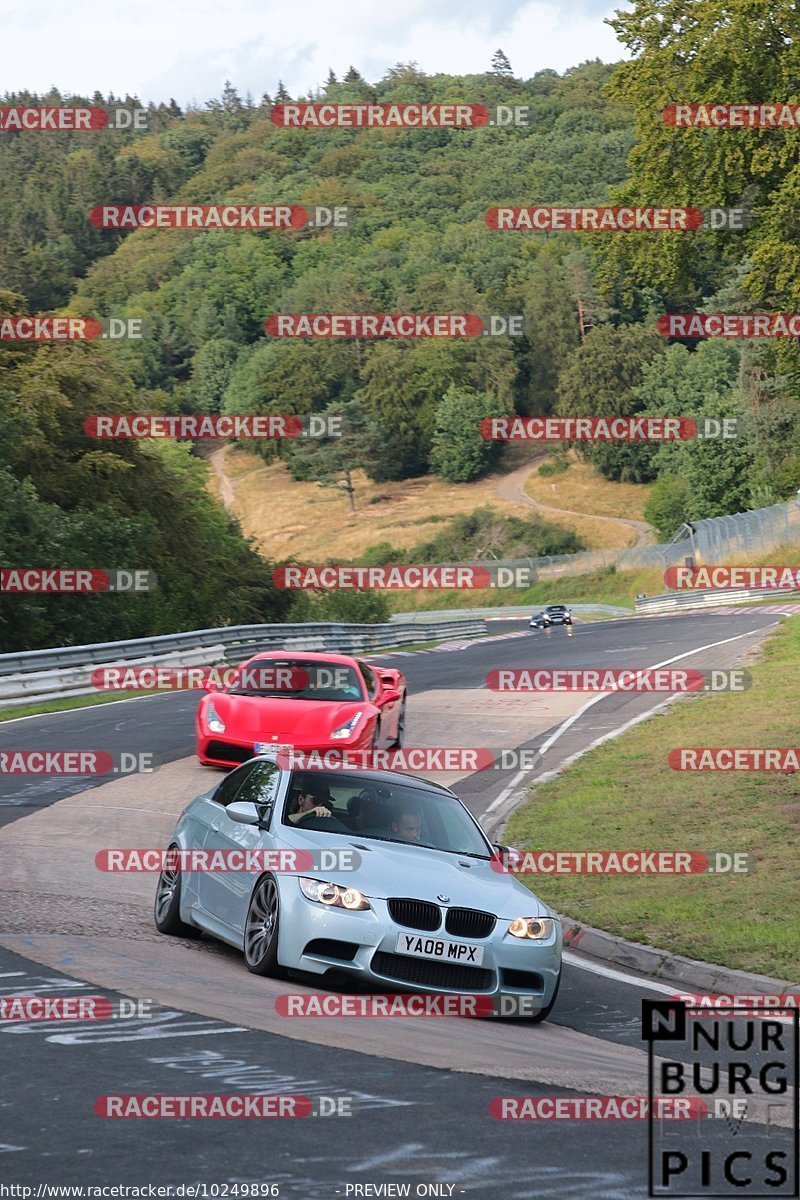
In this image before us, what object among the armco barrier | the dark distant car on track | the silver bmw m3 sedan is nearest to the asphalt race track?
the silver bmw m3 sedan

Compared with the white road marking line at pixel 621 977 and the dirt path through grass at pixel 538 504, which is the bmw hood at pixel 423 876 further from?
the dirt path through grass at pixel 538 504

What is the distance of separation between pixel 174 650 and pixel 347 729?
17972 millimetres

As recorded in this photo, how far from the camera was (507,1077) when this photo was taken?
6.61 m

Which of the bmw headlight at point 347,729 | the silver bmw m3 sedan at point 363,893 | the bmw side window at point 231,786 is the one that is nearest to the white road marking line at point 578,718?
the bmw headlight at point 347,729

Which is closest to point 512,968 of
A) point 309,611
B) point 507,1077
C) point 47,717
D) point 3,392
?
point 507,1077

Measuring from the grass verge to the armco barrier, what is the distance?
10.6 m

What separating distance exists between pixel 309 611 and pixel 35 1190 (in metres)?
53.7

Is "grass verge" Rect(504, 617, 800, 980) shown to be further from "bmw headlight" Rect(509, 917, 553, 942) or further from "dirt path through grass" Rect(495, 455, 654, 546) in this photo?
"dirt path through grass" Rect(495, 455, 654, 546)

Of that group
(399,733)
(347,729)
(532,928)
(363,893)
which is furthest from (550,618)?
(363,893)

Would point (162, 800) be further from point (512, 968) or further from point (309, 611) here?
point (309, 611)

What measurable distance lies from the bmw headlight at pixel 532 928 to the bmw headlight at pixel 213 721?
925cm

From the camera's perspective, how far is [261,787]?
10109mm

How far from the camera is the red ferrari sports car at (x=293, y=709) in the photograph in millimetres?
17141

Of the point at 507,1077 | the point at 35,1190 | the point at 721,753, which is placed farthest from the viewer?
the point at 721,753
